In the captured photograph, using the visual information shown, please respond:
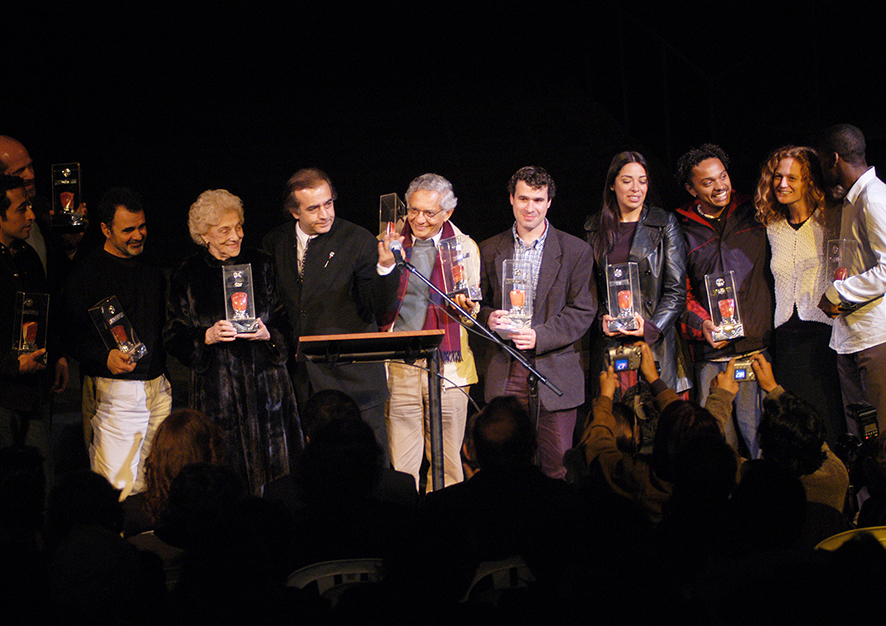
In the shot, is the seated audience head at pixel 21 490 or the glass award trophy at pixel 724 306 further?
the glass award trophy at pixel 724 306

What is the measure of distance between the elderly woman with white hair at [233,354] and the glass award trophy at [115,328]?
20 centimetres

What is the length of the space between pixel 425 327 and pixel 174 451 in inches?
74.3

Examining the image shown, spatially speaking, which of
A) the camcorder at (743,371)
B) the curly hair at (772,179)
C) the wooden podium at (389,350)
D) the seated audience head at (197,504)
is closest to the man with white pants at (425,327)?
the wooden podium at (389,350)

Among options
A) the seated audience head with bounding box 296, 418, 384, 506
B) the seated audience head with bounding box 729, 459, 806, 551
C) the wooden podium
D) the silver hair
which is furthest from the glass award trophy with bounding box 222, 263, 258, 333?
the seated audience head with bounding box 729, 459, 806, 551

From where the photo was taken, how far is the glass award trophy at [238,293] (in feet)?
13.2

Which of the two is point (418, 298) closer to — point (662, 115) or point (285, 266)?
point (285, 266)

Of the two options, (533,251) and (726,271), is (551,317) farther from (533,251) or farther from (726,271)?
(726,271)

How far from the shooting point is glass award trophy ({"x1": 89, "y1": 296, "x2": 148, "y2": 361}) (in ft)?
13.5

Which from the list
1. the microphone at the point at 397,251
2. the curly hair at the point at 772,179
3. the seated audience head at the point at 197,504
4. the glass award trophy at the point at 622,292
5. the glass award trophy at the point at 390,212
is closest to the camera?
the seated audience head at the point at 197,504

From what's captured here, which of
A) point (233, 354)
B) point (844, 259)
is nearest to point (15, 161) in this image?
point (233, 354)

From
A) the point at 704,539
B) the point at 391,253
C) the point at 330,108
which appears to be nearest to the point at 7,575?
the point at 704,539

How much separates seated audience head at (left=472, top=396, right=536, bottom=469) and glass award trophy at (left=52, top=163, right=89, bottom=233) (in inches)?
116

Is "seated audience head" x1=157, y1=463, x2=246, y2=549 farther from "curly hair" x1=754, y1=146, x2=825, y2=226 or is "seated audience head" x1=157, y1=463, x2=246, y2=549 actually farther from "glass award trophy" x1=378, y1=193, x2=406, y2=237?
"curly hair" x1=754, y1=146, x2=825, y2=226

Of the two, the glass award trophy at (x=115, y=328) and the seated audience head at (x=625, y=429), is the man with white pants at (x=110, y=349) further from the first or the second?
the seated audience head at (x=625, y=429)
